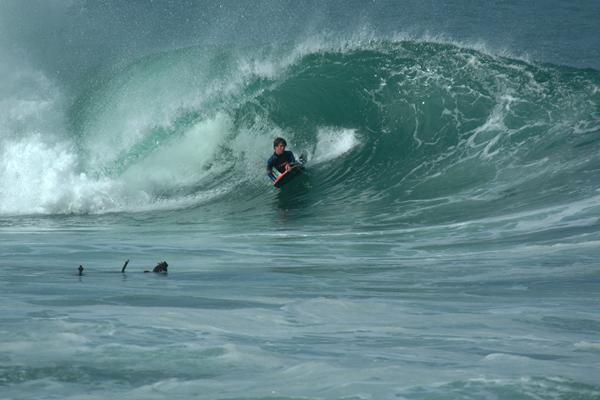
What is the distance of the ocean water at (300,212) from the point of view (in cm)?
627

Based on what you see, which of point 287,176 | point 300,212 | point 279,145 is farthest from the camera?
point 287,176

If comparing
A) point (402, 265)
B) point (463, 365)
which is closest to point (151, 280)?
point (402, 265)

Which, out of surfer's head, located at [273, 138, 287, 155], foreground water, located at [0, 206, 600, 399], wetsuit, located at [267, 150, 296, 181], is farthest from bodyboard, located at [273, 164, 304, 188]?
foreground water, located at [0, 206, 600, 399]

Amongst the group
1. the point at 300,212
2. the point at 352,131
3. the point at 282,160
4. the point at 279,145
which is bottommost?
the point at 300,212

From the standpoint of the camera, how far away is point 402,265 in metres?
10.8

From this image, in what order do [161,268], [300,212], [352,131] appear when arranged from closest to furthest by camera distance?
[161,268] < [300,212] < [352,131]

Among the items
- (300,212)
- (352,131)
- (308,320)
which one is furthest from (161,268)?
(352,131)

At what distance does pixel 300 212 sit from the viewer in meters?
16.4

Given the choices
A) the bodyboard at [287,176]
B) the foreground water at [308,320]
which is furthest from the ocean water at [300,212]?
the bodyboard at [287,176]

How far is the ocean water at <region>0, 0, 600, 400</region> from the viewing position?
627 cm

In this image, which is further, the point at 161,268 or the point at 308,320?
the point at 161,268

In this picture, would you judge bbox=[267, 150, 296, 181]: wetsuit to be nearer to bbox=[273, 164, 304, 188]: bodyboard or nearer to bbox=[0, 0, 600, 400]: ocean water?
bbox=[273, 164, 304, 188]: bodyboard

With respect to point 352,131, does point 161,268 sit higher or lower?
lower

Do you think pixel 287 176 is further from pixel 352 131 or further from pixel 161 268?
pixel 161 268
